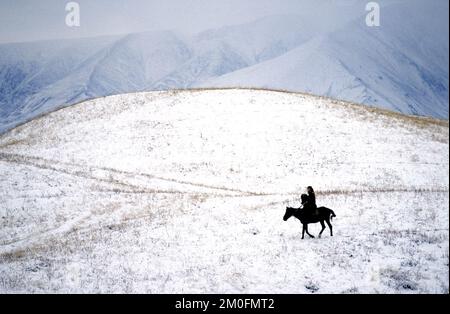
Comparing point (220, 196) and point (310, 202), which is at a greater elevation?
point (220, 196)

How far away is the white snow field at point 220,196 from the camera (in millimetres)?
13711

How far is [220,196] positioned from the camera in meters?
28.1

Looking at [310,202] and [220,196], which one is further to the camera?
[220,196]

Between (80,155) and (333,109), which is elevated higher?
(333,109)

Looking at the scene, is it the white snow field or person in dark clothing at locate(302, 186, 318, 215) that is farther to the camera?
person in dark clothing at locate(302, 186, 318, 215)

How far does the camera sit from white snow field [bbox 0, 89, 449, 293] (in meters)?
13.7

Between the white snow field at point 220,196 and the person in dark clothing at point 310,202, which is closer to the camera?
the white snow field at point 220,196

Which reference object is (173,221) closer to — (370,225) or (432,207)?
(370,225)

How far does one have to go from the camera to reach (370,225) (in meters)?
17.9

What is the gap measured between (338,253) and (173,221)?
385 inches

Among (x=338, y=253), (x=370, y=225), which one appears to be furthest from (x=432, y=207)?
(x=338, y=253)

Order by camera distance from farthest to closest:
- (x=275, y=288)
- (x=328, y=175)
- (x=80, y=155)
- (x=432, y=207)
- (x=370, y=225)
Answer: (x=80, y=155) → (x=328, y=175) → (x=432, y=207) → (x=370, y=225) → (x=275, y=288)

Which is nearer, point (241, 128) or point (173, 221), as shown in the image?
point (173, 221)
